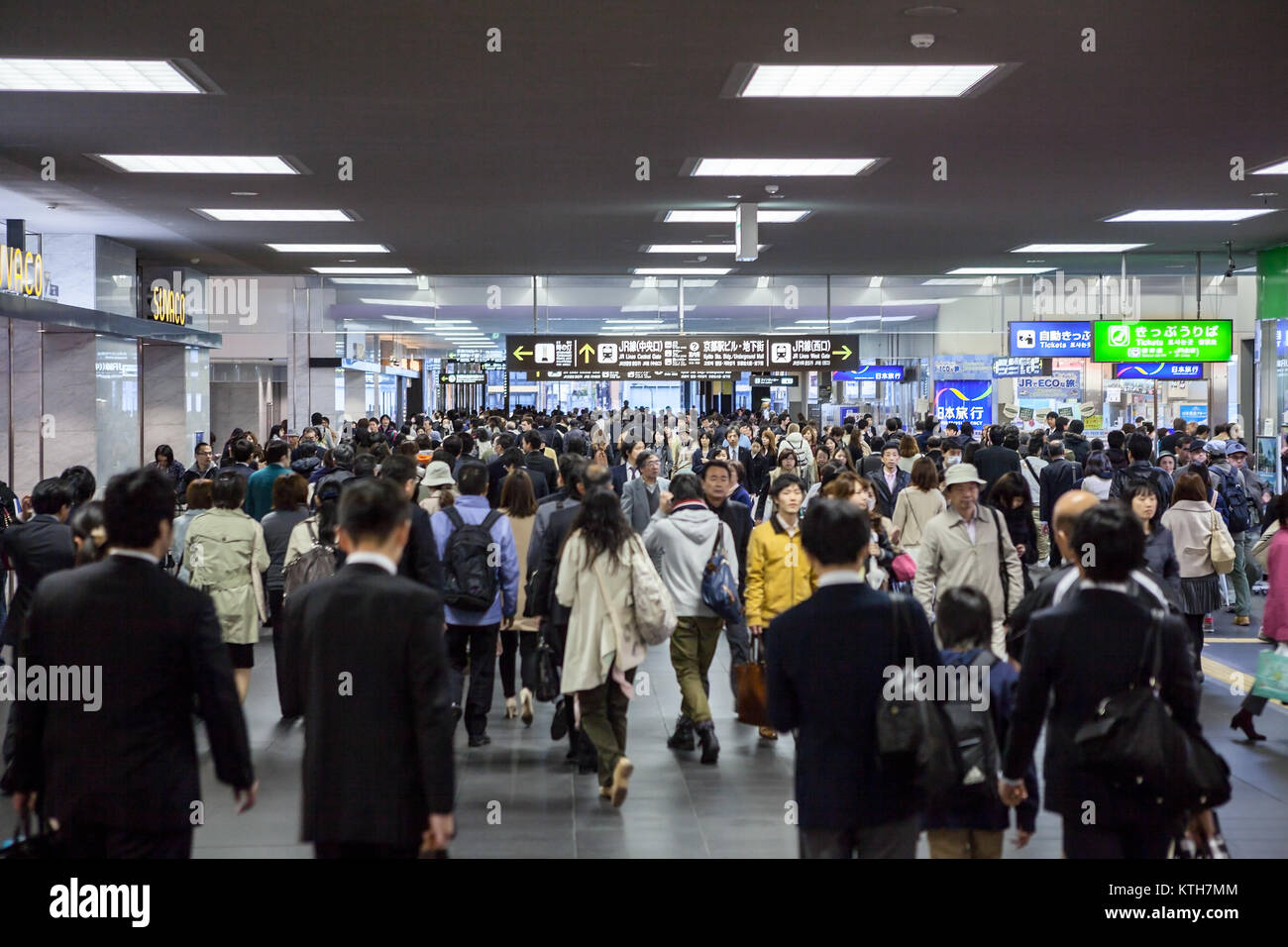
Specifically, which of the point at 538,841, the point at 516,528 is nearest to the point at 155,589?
the point at 538,841

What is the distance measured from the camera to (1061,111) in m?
10.0

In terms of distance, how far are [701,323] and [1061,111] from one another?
14646 mm

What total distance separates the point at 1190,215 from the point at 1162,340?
5301 millimetres

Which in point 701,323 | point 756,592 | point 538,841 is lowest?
point 538,841

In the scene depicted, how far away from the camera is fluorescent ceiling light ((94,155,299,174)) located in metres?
11.8

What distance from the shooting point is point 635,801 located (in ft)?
22.5

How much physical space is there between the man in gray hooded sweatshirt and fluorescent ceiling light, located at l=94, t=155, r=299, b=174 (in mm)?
6147

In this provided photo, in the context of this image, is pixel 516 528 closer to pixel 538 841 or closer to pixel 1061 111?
pixel 538 841

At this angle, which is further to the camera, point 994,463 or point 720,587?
point 994,463

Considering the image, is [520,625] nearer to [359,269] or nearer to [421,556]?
[421,556]

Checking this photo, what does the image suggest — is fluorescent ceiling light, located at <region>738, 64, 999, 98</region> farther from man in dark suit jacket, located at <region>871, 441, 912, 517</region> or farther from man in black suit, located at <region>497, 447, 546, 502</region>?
man in dark suit jacket, located at <region>871, 441, 912, 517</region>

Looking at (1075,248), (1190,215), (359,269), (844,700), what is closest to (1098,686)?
(844,700)

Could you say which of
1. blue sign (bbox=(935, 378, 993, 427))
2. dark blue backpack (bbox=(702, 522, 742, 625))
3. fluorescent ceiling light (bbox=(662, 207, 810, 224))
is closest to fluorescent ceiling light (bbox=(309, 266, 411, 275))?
fluorescent ceiling light (bbox=(662, 207, 810, 224))
